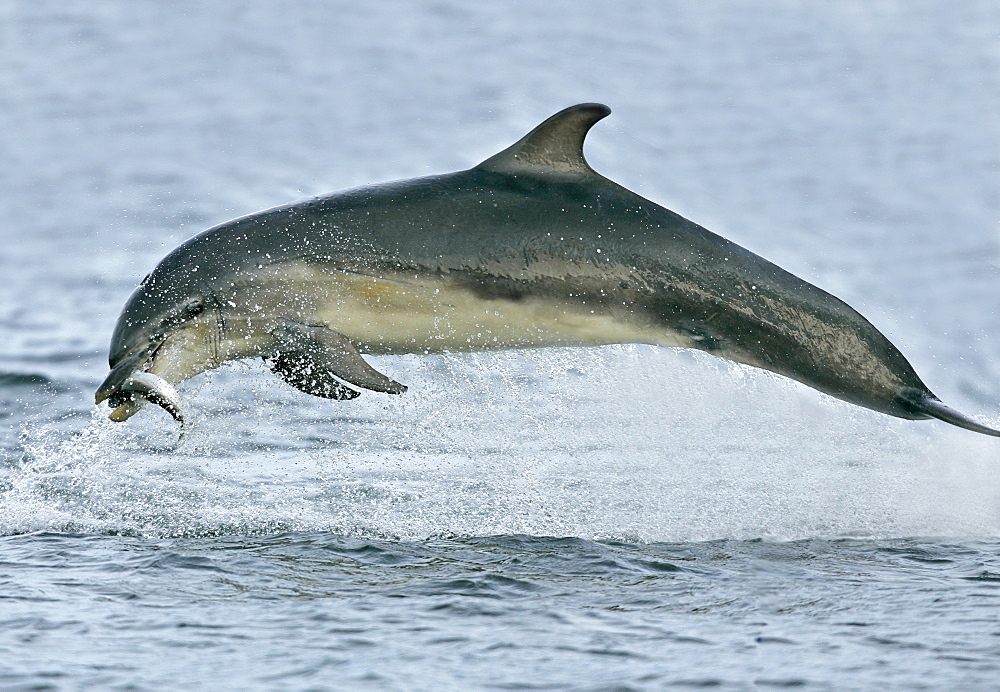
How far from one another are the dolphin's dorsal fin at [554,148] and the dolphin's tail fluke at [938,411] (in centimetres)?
271

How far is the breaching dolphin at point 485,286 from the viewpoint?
28.1 ft

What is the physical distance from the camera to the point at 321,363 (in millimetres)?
8352

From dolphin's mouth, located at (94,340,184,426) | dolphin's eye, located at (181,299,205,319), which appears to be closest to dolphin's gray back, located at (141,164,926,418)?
dolphin's eye, located at (181,299,205,319)

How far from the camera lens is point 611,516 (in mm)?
9328

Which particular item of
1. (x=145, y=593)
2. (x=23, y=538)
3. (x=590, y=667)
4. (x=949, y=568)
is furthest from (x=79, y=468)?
(x=949, y=568)

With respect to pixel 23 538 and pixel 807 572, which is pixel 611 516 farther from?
pixel 23 538

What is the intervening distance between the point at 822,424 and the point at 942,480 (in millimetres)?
2297

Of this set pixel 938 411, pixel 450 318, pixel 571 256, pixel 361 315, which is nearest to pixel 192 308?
pixel 361 315

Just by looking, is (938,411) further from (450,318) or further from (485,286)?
(450,318)

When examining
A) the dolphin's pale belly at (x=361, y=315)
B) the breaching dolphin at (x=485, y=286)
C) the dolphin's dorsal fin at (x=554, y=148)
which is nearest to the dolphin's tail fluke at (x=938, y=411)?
the breaching dolphin at (x=485, y=286)

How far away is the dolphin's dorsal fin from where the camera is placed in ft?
28.5

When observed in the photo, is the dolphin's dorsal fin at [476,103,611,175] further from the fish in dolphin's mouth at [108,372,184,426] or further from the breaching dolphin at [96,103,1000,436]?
the fish in dolphin's mouth at [108,372,184,426]

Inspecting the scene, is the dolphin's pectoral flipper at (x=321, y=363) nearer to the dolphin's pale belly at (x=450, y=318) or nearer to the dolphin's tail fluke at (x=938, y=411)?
the dolphin's pale belly at (x=450, y=318)

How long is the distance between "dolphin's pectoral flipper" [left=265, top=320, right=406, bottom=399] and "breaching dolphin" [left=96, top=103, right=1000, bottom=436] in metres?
0.01
